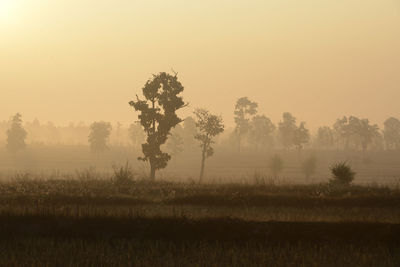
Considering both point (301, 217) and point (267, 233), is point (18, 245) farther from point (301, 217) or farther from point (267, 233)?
point (301, 217)

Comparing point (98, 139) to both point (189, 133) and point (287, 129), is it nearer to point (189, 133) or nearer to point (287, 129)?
point (189, 133)

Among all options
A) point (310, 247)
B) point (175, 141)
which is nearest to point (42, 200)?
point (310, 247)

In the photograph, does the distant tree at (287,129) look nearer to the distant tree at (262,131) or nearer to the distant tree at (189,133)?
the distant tree at (262,131)

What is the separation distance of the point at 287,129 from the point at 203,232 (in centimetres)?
13978

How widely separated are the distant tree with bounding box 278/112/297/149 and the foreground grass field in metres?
118

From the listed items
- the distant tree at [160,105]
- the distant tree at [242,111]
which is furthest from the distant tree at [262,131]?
the distant tree at [160,105]

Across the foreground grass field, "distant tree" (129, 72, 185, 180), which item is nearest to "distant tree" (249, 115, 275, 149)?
"distant tree" (129, 72, 185, 180)

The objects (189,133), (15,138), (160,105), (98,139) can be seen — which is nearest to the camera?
(160,105)

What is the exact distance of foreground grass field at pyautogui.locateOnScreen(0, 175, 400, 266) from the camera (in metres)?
12.2

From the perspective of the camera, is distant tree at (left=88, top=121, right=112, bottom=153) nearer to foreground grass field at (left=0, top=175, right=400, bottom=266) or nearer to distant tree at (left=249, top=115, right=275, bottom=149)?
distant tree at (left=249, top=115, right=275, bottom=149)

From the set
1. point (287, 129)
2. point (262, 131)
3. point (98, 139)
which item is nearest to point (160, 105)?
point (98, 139)

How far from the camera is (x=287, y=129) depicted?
15262 centimetres

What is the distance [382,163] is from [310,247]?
128 metres

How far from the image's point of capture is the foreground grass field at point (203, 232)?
39.9 ft
